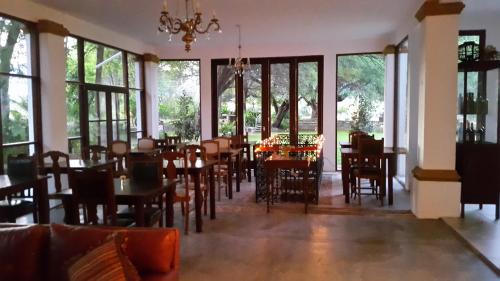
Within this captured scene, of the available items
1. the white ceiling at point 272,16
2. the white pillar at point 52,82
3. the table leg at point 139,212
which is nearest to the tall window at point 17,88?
the white pillar at point 52,82

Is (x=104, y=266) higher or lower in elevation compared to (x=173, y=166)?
lower

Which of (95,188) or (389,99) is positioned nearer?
(95,188)

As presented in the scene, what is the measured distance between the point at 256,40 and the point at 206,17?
2.26m

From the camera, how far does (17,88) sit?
18.7 feet

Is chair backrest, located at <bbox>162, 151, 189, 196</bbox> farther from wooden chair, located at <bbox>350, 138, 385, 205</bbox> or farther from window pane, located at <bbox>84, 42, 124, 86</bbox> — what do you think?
window pane, located at <bbox>84, 42, 124, 86</bbox>

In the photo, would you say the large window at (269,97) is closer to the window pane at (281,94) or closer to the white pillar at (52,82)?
Answer: the window pane at (281,94)

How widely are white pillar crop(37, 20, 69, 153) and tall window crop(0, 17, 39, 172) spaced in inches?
4.4

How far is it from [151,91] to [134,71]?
0.61 m

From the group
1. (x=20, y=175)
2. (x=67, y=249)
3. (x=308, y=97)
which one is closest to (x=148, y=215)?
(x=20, y=175)

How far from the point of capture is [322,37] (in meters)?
8.65

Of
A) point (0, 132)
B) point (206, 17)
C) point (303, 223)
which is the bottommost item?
point (303, 223)

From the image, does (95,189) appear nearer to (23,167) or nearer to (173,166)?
(23,167)

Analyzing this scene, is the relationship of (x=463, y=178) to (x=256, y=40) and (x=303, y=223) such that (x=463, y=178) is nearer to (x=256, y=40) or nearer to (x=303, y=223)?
(x=303, y=223)

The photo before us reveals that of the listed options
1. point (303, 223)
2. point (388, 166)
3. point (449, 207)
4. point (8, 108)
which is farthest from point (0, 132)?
point (449, 207)
